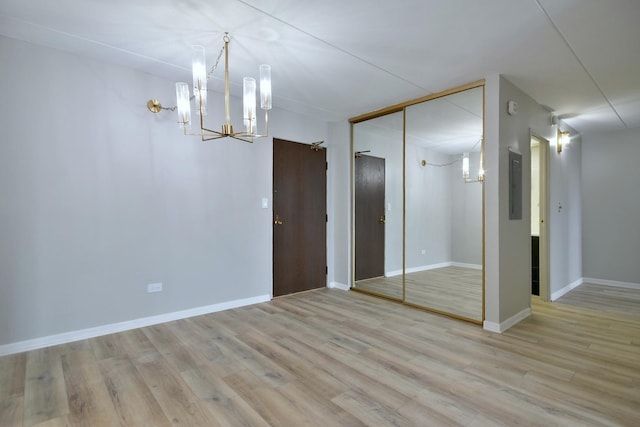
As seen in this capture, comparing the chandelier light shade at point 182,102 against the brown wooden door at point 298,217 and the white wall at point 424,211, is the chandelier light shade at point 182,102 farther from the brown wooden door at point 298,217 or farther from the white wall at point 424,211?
the white wall at point 424,211

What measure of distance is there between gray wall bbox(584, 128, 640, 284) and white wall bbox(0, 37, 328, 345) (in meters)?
5.91

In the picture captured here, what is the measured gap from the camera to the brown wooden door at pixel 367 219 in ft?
16.0

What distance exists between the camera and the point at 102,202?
9.87ft

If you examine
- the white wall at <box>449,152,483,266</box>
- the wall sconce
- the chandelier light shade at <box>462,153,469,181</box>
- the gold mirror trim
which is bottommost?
the white wall at <box>449,152,483,266</box>

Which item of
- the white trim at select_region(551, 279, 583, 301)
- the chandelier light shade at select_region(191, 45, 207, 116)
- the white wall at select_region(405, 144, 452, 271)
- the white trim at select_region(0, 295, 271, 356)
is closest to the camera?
the chandelier light shade at select_region(191, 45, 207, 116)

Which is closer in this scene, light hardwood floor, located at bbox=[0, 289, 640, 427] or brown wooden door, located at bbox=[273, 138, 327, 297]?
light hardwood floor, located at bbox=[0, 289, 640, 427]

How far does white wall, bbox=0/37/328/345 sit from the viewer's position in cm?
264

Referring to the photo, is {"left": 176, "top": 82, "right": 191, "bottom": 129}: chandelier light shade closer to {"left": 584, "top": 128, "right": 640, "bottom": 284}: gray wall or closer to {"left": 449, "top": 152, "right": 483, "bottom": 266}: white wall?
{"left": 449, "top": 152, "right": 483, "bottom": 266}: white wall

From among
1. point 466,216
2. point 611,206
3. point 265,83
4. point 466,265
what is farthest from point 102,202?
point 611,206

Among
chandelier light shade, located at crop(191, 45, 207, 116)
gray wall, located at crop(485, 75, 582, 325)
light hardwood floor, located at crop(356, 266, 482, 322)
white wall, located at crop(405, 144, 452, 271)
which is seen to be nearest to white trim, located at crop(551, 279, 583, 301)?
gray wall, located at crop(485, 75, 582, 325)

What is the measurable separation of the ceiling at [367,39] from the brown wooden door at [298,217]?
1.13 metres

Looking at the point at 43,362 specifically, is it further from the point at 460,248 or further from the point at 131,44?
the point at 460,248

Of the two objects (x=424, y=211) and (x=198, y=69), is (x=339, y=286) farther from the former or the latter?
(x=198, y=69)

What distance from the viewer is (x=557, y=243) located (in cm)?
453
